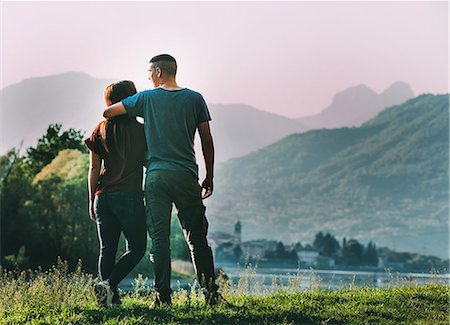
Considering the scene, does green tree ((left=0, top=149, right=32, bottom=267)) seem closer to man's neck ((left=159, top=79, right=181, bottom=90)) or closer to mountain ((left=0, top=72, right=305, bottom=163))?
mountain ((left=0, top=72, right=305, bottom=163))

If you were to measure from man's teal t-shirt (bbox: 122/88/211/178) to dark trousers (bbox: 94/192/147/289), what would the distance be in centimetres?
45

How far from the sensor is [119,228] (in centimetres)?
852

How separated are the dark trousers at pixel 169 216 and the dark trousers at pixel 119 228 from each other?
18 cm

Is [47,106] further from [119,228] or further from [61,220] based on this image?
[119,228]

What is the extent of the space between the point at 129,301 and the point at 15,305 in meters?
1.21

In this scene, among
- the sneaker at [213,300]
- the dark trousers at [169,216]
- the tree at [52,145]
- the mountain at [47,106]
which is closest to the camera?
the dark trousers at [169,216]

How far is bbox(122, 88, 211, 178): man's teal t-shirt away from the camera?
26.7 ft

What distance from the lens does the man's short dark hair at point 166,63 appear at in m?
8.30

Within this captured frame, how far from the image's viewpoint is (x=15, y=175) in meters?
49.3

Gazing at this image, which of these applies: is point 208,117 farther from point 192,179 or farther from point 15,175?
point 15,175

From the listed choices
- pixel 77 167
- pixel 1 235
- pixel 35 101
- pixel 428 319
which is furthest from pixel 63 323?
pixel 35 101

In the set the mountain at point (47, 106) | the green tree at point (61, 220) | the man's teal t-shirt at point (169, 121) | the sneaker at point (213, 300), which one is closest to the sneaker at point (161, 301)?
the sneaker at point (213, 300)

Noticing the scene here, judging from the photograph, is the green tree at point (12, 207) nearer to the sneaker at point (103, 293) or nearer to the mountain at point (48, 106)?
the mountain at point (48, 106)

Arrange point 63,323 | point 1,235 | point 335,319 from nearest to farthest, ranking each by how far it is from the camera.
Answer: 1. point 63,323
2. point 335,319
3. point 1,235
